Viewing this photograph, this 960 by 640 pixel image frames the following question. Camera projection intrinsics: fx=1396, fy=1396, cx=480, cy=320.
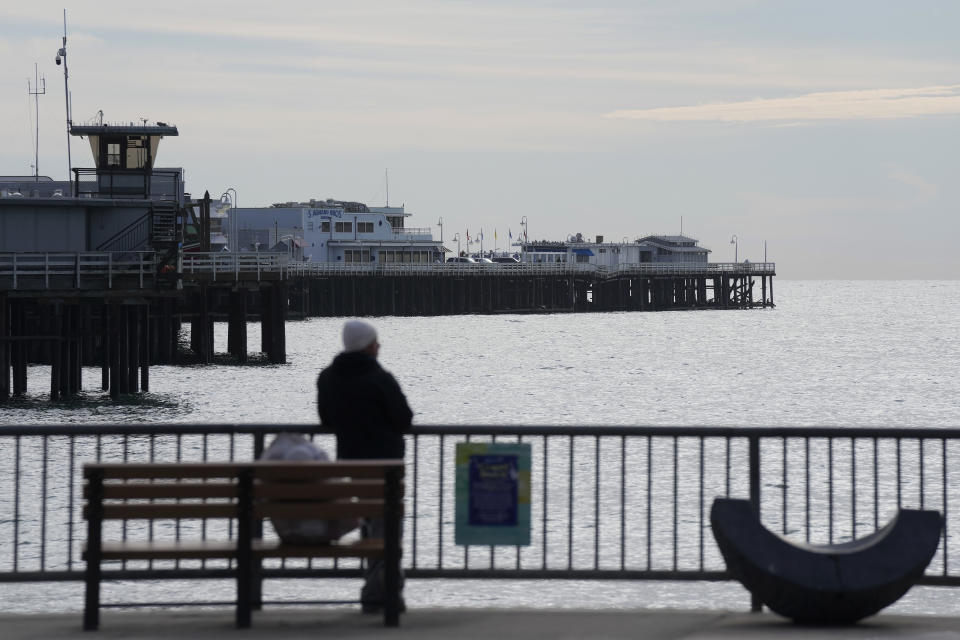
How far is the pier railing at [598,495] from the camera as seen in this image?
841 centimetres

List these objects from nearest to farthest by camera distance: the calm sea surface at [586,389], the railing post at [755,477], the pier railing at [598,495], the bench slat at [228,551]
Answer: the bench slat at [228,551], the railing post at [755,477], the pier railing at [598,495], the calm sea surface at [586,389]

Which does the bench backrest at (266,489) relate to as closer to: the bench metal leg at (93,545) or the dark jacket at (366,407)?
the bench metal leg at (93,545)

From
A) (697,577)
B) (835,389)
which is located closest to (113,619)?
(697,577)

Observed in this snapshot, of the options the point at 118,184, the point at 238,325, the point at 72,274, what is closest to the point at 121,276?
the point at 72,274

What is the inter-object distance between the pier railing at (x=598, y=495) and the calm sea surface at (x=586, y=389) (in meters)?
1.03

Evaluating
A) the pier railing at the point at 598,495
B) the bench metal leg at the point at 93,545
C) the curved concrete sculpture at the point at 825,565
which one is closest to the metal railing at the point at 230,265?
the pier railing at the point at 598,495

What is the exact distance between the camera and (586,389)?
188 feet

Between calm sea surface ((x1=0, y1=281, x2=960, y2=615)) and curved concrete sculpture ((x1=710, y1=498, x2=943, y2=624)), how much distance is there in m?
7.01

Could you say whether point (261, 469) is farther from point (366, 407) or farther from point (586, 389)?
point (586, 389)

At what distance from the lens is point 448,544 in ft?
63.8

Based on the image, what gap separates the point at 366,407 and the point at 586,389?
4974 cm

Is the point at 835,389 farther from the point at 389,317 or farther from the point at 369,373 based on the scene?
the point at 389,317

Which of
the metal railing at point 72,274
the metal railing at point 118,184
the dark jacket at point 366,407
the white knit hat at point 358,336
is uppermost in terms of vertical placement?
the metal railing at point 118,184

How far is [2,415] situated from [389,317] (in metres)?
104
